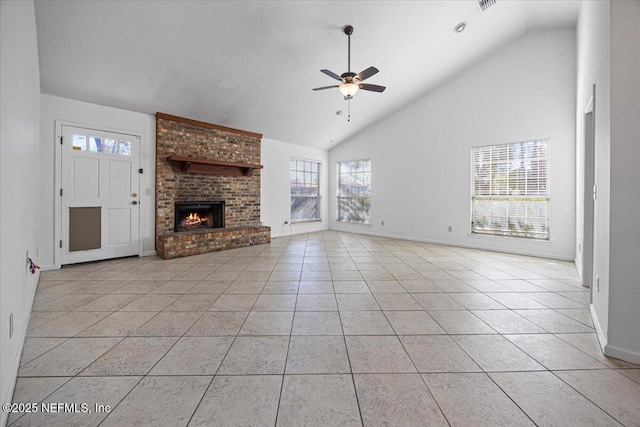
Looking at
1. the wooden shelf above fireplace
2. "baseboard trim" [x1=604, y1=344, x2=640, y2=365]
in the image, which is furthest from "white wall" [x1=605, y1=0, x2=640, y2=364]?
the wooden shelf above fireplace

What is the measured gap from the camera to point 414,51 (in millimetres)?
4918

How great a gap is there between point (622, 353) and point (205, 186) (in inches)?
242

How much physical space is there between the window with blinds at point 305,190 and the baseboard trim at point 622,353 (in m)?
6.56

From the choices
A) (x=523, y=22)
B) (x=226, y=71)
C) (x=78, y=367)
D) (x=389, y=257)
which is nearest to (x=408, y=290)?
(x=389, y=257)

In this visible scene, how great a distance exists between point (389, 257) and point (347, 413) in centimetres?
377

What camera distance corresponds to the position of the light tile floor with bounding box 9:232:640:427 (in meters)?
1.39

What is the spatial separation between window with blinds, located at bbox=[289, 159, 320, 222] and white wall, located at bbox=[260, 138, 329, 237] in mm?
200

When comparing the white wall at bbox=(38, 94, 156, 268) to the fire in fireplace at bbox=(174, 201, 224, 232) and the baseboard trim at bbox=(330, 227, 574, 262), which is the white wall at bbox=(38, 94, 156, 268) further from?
the baseboard trim at bbox=(330, 227, 574, 262)

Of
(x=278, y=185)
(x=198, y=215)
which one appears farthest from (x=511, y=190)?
(x=198, y=215)

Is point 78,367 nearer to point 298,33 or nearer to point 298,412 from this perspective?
point 298,412

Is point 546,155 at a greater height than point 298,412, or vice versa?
point 546,155

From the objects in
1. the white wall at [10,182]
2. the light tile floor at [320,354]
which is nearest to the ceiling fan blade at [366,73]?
the light tile floor at [320,354]

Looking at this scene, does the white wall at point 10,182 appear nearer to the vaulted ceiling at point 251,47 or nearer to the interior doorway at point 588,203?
the vaulted ceiling at point 251,47

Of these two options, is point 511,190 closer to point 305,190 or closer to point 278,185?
point 305,190
